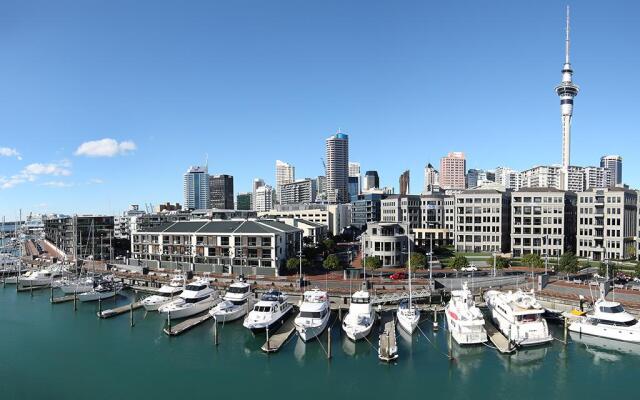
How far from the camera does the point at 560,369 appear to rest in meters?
45.4

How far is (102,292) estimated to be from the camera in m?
79.8

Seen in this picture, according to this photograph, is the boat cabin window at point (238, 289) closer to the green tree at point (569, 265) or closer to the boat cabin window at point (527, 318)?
the boat cabin window at point (527, 318)

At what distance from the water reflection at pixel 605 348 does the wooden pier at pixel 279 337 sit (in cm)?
3640

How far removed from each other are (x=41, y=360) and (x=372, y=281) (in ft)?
167

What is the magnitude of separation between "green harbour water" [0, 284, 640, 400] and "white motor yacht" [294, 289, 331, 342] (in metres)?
1.51

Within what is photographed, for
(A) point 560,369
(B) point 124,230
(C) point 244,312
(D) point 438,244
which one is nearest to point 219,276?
(C) point 244,312

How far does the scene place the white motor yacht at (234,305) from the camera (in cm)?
6069

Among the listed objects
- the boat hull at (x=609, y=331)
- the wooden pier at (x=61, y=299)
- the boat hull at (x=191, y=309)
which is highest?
the boat hull at (x=609, y=331)

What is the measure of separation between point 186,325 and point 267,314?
1302cm

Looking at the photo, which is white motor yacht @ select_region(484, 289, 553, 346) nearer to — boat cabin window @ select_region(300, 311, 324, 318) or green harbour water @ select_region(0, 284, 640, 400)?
green harbour water @ select_region(0, 284, 640, 400)

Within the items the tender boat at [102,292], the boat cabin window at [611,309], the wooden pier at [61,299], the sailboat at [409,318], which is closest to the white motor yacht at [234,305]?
the sailboat at [409,318]

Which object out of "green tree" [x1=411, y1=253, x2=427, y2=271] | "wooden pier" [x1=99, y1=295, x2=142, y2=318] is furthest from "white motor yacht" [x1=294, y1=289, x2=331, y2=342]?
"wooden pier" [x1=99, y1=295, x2=142, y2=318]

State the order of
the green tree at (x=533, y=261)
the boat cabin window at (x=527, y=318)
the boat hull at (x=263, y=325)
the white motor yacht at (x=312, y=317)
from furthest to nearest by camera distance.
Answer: the green tree at (x=533, y=261)
the boat hull at (x=263, y=325)
the white motor yacht at (x=312, y=317)
the boat cabin window at (x=527, y=318)

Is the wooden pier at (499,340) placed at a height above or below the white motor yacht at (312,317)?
below
